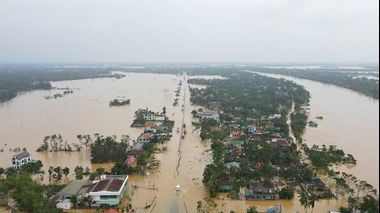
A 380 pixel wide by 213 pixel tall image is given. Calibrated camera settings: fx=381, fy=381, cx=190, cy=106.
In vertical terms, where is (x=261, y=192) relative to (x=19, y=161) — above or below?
below

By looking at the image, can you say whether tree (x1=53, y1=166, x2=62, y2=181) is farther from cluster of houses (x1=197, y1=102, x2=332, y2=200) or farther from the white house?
cluster of houses (x1=197, y1=102, x2=332, y2=200)

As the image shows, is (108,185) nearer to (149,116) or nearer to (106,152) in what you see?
(106,152)

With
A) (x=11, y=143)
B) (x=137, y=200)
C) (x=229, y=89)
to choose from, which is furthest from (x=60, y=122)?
(x=229, y=89)

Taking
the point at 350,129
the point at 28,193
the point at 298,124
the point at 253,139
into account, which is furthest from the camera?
the point at 298,124

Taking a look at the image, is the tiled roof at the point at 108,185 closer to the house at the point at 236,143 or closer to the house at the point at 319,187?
the house at the point at 319,187

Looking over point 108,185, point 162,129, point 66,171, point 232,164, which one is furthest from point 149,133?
point 108,185

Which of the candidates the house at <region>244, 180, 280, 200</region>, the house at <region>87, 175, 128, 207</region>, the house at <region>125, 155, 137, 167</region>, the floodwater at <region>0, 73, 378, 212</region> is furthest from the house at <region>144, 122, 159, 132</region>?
the house at <region>244, 180, 280, 200</region>

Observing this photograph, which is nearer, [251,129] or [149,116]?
[251,129]
